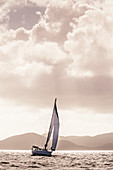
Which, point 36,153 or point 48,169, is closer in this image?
point 48,169

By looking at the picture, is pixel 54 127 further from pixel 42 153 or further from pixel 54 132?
pixel 42 153

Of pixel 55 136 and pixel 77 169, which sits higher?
pixel 55 136

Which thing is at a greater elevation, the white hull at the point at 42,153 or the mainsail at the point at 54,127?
the mainsail at the point at 54,127

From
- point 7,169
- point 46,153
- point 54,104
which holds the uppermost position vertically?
point 54,104

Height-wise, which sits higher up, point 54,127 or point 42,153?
point 54,127

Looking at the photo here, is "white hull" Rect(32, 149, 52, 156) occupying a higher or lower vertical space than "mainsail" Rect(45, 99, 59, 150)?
lower

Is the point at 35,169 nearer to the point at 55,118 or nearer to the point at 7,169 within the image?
the point at 7,169

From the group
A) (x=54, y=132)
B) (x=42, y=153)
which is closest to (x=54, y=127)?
(x=54, y=132)

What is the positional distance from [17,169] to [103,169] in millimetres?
17323

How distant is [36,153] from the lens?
147000 mm

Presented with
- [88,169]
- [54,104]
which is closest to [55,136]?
[54,104]

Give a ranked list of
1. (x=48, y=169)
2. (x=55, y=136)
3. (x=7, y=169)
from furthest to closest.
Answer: (x=55, y=136) → (x=48, y=169) → (x=7, y=169)

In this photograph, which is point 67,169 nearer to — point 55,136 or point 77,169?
point 77,169

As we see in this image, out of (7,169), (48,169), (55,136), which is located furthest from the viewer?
(55,136)
